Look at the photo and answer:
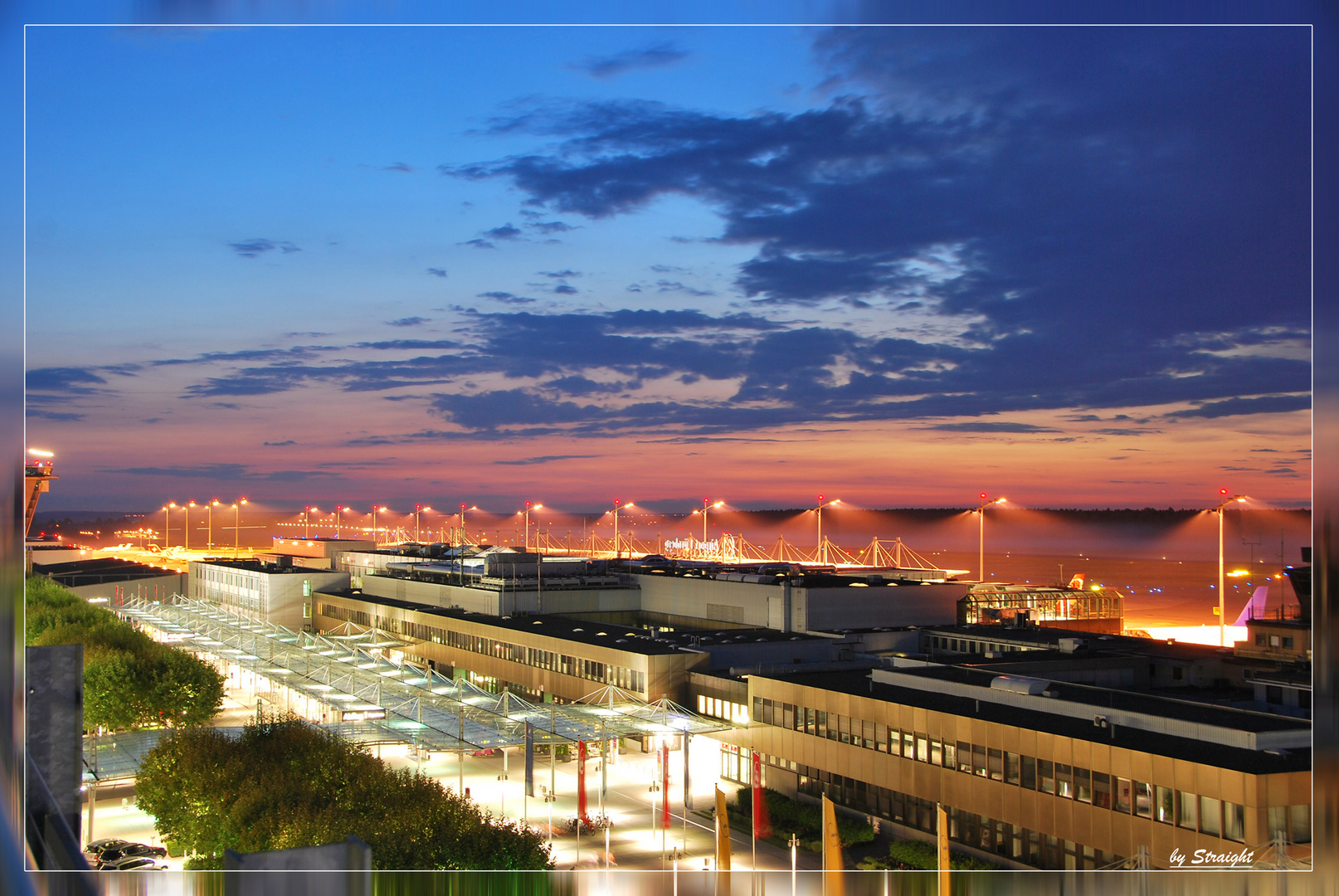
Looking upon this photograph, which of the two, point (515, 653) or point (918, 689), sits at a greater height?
point (918, 689)

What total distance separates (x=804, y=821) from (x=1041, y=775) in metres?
5.57

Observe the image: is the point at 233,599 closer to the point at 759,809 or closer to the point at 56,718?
the point at 759,809

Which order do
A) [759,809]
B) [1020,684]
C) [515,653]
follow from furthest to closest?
[515,653] → [759,809] → [1020,684]

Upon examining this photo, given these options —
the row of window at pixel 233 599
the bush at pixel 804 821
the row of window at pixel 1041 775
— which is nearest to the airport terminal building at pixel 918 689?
the row of window at pixel 1041 775

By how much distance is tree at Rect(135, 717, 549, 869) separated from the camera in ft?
44.2

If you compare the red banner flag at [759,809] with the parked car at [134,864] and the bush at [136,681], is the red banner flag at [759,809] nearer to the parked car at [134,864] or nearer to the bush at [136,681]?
the parked car at [134,864]

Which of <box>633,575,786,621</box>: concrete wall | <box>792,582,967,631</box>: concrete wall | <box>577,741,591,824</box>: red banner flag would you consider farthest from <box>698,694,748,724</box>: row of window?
<box>633,575,786,621</box>: concrete wall

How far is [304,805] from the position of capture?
14852 millimetres

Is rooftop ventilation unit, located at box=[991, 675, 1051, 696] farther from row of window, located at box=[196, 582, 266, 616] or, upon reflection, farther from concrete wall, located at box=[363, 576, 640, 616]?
row of window, located at box=[196, 582, 266, 616]

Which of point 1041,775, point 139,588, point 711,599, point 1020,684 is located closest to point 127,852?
point 1041,775

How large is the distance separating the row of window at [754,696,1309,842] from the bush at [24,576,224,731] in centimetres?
1668

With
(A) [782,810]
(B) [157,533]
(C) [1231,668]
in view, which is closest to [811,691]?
(A) [782,810]

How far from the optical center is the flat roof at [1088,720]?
15.4 meters

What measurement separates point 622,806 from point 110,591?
166 ft
